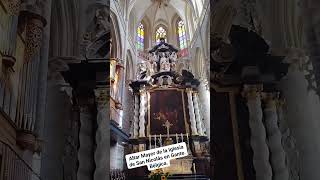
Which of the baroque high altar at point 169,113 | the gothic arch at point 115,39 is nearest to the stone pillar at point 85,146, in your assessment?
the baroque high altar at point 169,113

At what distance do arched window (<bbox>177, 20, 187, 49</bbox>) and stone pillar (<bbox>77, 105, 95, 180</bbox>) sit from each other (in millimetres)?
757

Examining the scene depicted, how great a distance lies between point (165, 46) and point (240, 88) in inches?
24.0

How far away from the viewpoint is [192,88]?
2.17 meters

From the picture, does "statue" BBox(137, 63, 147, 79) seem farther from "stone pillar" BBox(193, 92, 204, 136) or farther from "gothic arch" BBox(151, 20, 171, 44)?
"stone pillar" BBox(193, 92, 204, 136)

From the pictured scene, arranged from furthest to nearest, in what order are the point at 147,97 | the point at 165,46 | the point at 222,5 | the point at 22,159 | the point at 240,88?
1. the point at 147,97
2. the point at 165,46
3. the point at 222,5
4. the point at 240,88
5. the point at 22,159

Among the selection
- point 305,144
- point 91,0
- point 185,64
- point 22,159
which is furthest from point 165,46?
point 22,159

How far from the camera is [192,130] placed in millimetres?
2062

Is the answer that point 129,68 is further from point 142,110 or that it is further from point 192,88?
point 192,88

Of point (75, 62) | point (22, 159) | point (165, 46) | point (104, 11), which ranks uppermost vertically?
point (104, 11)

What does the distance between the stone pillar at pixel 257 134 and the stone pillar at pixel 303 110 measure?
0.50ft

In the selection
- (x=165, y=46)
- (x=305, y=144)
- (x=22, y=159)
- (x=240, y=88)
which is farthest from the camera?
(x=165, y=46)

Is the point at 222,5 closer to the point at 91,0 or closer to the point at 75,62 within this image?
the point at 91,0

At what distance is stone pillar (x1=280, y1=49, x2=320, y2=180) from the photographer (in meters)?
1.79

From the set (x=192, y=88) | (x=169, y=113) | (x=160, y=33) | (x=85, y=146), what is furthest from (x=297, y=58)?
(x=85, y=146)
